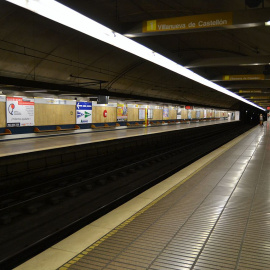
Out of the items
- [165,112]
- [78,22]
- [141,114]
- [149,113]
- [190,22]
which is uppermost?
[190,22]

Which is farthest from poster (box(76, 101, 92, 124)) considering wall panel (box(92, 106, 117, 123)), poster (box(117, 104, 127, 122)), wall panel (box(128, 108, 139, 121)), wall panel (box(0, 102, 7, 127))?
wall panel (box(0, 102, 7, 127))

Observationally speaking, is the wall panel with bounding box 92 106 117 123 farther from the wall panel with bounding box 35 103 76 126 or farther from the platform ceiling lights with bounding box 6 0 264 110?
the platform ceiling lights with bounding box 6 0 264 110

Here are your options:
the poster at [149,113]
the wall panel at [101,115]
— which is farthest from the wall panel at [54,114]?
the poster at [149,113]

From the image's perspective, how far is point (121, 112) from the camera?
24797mm

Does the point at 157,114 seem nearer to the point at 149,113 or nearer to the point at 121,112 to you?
the point at 149,113

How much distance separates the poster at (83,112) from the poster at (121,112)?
3.82 meters

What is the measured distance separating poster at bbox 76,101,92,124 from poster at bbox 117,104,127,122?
3.82 metres

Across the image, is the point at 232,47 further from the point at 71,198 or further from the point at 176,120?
the point at 176,120

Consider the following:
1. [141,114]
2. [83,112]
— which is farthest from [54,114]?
[141,114]

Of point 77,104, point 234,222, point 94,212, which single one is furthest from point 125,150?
point 234,222

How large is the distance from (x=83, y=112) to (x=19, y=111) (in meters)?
5.68

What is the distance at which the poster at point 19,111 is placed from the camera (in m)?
14.5

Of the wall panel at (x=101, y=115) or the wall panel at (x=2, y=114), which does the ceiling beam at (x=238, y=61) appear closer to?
the wall panel at (x=2, y=114)

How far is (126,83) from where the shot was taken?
72.2 ft
